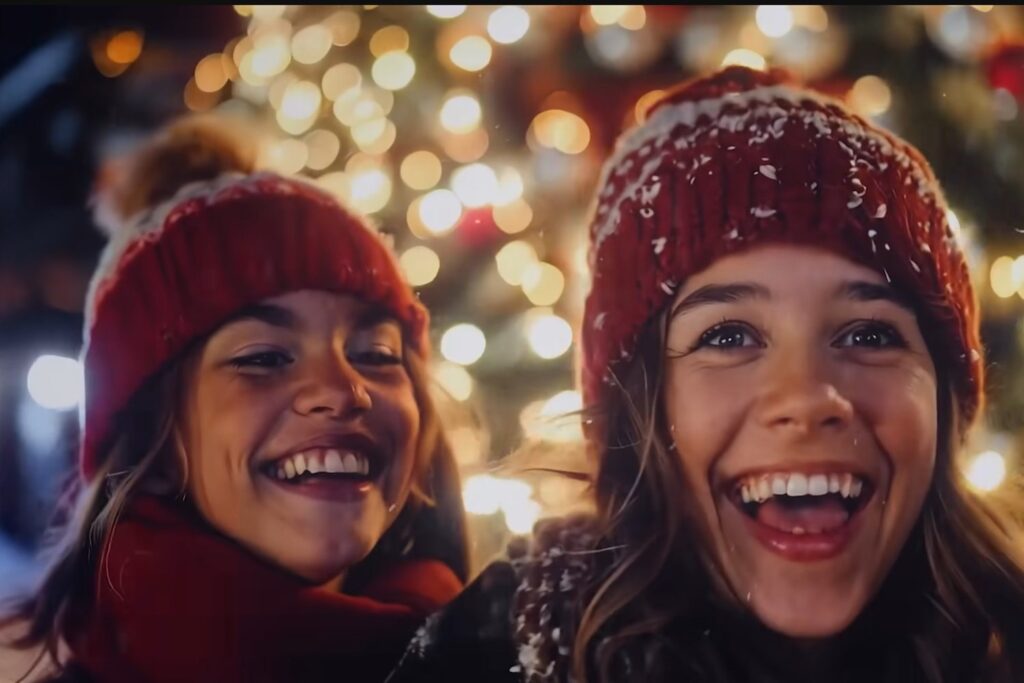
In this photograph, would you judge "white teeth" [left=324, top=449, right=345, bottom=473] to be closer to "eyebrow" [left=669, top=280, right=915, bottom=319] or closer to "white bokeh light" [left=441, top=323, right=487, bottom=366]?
"white bokeh light" [left=441, top=323, right=487, bottom=366]

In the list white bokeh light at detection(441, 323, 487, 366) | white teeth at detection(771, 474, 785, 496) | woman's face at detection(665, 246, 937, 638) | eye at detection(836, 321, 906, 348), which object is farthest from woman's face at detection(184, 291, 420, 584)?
eye at detection(836, 321, 906, 348)

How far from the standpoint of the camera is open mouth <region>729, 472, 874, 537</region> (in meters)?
1.42

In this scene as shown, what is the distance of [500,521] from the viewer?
58.1 inches

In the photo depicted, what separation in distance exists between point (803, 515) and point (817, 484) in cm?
5

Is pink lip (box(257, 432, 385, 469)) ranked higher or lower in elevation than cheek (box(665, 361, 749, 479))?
lower

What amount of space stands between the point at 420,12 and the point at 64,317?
776mm

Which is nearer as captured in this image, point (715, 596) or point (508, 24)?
point (715, 596)

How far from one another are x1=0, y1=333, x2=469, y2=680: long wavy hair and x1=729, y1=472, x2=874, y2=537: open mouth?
45cm

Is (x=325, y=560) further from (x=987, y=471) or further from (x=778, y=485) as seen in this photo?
(x=987, y=471)

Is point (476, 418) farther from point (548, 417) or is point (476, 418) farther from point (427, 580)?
point (427, 580)

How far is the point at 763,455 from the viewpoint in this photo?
1.41 meters

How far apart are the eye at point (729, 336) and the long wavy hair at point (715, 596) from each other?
72mm

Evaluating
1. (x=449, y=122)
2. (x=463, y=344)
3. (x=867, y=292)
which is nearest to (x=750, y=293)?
(x=867, y=292)

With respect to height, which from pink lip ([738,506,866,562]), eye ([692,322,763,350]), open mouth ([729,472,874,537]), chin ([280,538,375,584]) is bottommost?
chin ([280,538,375,584])
